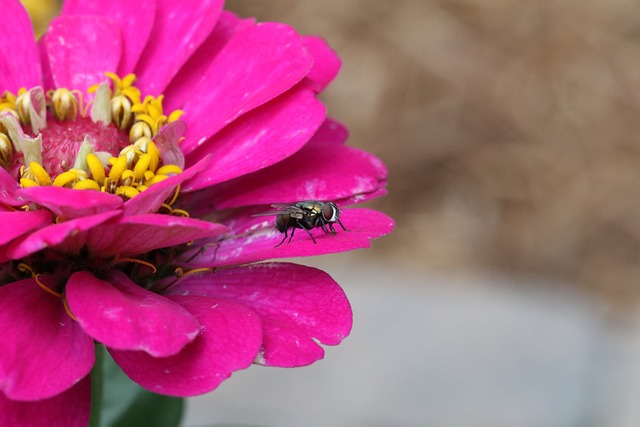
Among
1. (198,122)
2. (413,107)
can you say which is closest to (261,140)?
(198,122)

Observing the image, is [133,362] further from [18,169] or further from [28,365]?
[18,169]

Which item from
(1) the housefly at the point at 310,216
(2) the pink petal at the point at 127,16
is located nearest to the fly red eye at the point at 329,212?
(1) the housefly at the point at 310,216

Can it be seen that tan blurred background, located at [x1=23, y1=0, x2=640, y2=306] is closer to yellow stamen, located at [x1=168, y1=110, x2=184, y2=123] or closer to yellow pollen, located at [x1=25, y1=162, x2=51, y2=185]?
yellow stamen, located at [x1=168, y1=110, x2=184, y2=123]

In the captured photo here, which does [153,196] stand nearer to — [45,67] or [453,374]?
[45,67]

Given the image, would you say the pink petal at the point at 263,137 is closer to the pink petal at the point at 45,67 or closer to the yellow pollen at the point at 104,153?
the yellow pollen at the point at 104,153

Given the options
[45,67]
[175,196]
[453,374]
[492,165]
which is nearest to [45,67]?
[45,67]

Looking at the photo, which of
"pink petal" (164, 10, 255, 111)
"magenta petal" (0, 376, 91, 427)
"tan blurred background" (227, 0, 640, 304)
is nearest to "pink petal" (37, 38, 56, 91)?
"pink petal" (164, 10, 255, 111)
